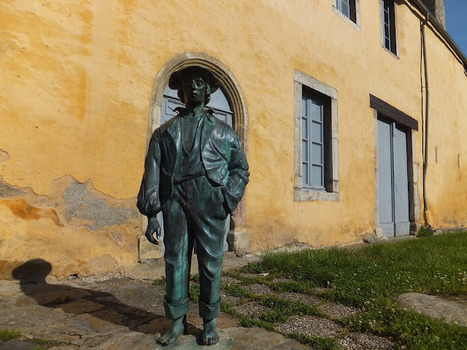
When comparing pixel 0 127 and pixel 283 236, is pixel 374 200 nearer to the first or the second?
pixel 283 236

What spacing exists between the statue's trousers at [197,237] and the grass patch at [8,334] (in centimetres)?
99

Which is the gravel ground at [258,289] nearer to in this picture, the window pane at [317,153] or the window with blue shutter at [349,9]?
the window pane at [317,153]

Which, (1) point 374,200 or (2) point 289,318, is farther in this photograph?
(1) point 374,200

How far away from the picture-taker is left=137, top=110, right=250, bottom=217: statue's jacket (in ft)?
6.77

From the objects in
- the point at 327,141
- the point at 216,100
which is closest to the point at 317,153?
the point at 327,141

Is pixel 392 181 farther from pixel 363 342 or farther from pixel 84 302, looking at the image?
pixel 84 302

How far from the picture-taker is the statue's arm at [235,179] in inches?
81.2

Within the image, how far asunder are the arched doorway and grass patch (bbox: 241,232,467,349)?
1084 mm

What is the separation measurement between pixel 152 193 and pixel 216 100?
136 inches

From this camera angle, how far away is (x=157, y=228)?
82.2 inches

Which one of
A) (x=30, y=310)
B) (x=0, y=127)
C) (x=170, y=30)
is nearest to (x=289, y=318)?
(x=30, y=310)

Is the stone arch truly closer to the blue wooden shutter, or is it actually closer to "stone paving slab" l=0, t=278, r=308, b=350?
the blue wooden shutter

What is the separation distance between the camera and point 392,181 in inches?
364

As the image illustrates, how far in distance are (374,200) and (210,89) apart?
6964 mm
